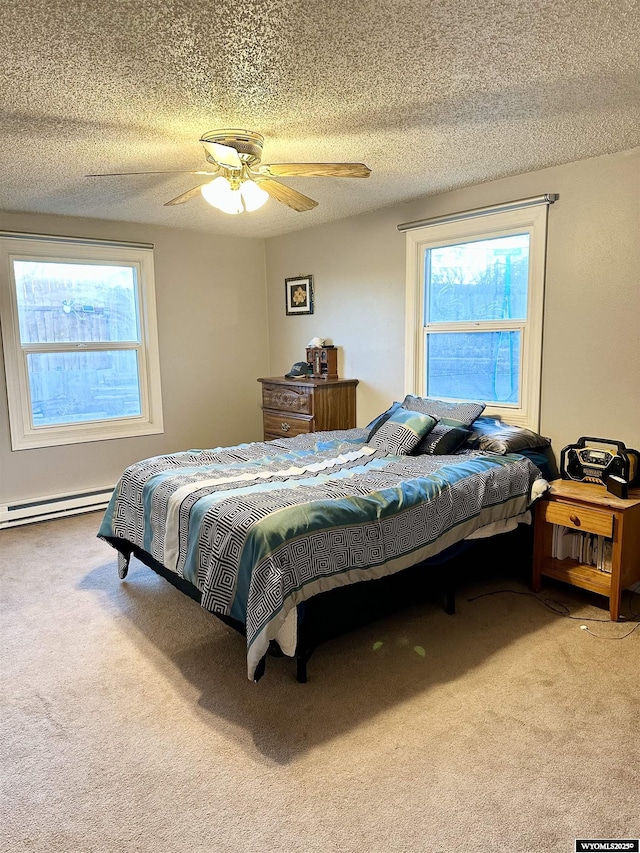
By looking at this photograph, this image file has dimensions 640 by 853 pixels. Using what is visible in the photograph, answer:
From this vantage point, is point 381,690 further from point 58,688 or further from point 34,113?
point 34,113

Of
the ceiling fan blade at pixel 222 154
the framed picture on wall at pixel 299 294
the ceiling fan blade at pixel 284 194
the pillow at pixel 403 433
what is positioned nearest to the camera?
the ceiling fan blade at pixel 222 154

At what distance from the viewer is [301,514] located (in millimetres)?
2291

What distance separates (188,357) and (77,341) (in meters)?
0.97

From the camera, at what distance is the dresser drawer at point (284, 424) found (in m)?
4.64

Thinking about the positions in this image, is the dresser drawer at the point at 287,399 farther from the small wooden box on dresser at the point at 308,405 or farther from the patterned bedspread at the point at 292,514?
the patterned bedspread at the point at 292,514

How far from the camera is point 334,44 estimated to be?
1.86 m

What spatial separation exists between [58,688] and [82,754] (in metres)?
0.46

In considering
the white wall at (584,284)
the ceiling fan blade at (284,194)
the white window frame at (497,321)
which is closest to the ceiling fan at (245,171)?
the ceiling fan blade at (284,194)

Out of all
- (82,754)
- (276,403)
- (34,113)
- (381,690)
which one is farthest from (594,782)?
(276,403)

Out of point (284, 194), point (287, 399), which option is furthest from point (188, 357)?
point (284, 194)

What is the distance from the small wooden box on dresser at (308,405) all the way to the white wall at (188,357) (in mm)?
711

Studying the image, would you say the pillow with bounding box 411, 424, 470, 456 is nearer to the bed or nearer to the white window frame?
the bed

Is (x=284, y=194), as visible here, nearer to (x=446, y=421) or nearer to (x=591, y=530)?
(x=446, y=421)

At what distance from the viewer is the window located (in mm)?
4375
